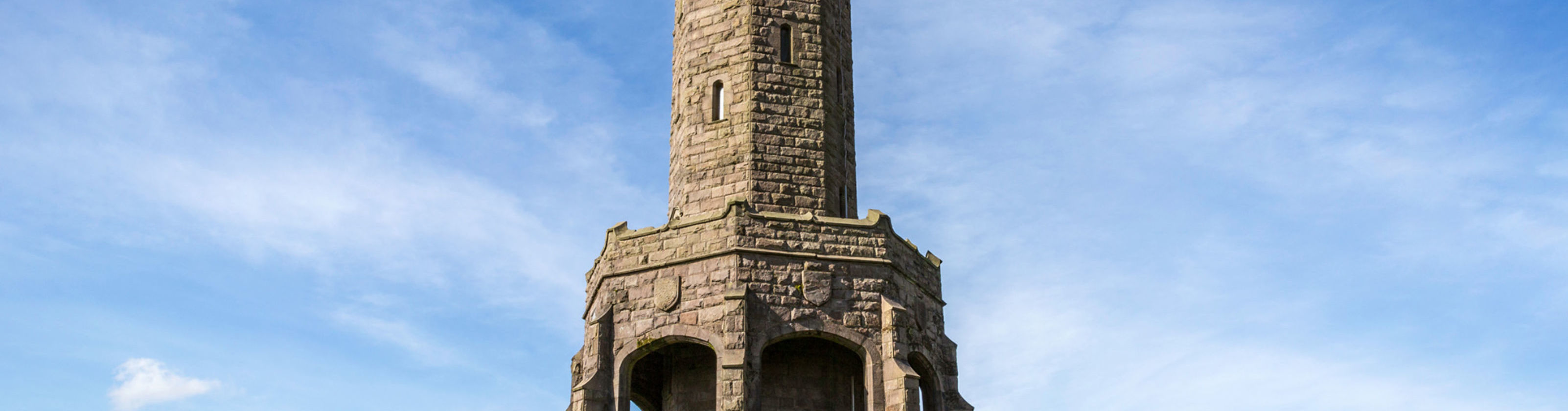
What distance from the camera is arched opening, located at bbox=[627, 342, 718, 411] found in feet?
83.8

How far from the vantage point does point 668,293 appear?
81.7 feet

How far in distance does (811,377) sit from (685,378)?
2.27m

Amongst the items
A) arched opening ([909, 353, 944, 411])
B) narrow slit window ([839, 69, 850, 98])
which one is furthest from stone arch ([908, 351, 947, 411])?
narrow slit window ([839, 69, 850, 98])

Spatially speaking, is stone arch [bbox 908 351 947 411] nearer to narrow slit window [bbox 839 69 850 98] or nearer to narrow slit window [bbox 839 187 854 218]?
narrow slit window [bbox 839 187 854 218]

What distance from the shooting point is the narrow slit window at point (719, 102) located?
26.6 meters

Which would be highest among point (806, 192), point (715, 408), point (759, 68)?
point (759, 68)

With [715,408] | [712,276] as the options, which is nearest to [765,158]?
[712,276]

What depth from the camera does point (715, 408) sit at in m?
24.4

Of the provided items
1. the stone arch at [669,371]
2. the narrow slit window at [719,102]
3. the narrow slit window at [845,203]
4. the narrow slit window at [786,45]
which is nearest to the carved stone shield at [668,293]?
the stone arch at [669,371]

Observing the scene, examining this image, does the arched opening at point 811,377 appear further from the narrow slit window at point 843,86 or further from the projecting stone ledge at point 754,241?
the narrow slit window at point 843,86

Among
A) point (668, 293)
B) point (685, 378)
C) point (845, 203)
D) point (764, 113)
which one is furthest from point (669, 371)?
point (764, 113)

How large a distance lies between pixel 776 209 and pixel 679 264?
1.92 m

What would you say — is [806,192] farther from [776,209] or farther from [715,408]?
[715,408]

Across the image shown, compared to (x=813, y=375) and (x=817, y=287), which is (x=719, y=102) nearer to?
(x=817, y=287)
